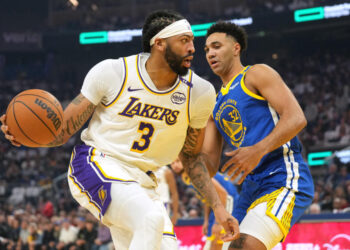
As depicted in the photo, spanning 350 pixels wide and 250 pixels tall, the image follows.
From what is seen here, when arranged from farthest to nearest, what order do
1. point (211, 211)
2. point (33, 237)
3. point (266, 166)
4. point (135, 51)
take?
point (135, 51) → point (33, 237) → point (211, 211) → point (266, 166)

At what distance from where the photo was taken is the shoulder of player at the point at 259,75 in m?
3.94

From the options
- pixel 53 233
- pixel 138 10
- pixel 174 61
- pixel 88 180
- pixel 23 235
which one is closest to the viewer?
pixel 88 180

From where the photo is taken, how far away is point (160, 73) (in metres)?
3.77

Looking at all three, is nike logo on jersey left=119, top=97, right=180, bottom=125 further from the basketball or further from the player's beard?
the basketball

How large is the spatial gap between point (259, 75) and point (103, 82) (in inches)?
48.8

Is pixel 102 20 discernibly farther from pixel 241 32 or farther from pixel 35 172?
pixel 241 32

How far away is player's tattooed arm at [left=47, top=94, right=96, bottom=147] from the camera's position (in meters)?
3.61

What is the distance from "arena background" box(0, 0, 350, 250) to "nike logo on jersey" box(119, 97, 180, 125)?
382 centimetres

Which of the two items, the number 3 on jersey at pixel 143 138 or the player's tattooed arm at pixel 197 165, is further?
the player's tattooed arm at pixel 197 165

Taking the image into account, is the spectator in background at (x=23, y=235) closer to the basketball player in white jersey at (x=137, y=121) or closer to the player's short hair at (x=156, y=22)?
the basketball player in white jersey at (x=137, y=121)

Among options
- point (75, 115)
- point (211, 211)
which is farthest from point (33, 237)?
point (75, 115)

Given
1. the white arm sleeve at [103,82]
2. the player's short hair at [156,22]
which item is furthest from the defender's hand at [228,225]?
the player's short hair at [156,22]

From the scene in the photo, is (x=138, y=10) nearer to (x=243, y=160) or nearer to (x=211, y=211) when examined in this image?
(x=211, y=211)

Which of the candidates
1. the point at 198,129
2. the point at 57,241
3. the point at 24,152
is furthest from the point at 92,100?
the point at 24,152
